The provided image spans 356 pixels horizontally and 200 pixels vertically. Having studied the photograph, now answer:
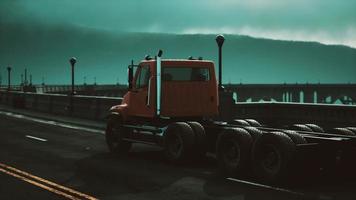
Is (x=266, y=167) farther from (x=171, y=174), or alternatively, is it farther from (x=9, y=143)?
(x=9, y=143)

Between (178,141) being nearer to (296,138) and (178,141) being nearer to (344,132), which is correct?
(296,138)

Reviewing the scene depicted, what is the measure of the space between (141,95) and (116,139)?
79.0 inches

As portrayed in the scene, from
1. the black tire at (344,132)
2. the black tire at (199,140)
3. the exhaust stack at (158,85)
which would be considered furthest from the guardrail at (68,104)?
the black tire at (344,132)

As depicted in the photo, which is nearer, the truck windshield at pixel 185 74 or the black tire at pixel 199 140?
the black tire at pixel 199 140

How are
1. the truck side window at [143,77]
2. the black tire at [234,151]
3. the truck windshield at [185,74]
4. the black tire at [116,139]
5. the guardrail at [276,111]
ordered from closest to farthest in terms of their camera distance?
1. the black tire at [234,151]
2. the truck windshield at [185,74]
3. the truck side window at [143,77]
4. the black tire at [116,139]
5. the guardrail at [276,111]

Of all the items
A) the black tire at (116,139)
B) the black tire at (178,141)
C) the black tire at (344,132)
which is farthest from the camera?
the black tire at (116,139)

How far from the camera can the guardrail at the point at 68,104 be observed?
30.4m

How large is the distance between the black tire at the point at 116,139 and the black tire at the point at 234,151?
4.50 meters

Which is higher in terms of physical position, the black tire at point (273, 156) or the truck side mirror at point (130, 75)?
the truck side mirror at point (130, 75)

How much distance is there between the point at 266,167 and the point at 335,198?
198cm

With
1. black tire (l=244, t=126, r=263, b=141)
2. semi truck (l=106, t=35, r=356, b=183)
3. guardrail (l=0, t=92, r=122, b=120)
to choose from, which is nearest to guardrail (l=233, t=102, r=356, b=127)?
semi truck (l=106, t=35, r=356, b=183)

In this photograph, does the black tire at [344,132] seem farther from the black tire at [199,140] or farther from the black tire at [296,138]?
the black tire at [199,140]

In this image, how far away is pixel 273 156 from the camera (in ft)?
35.9

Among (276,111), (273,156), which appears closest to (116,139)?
(273,156)
